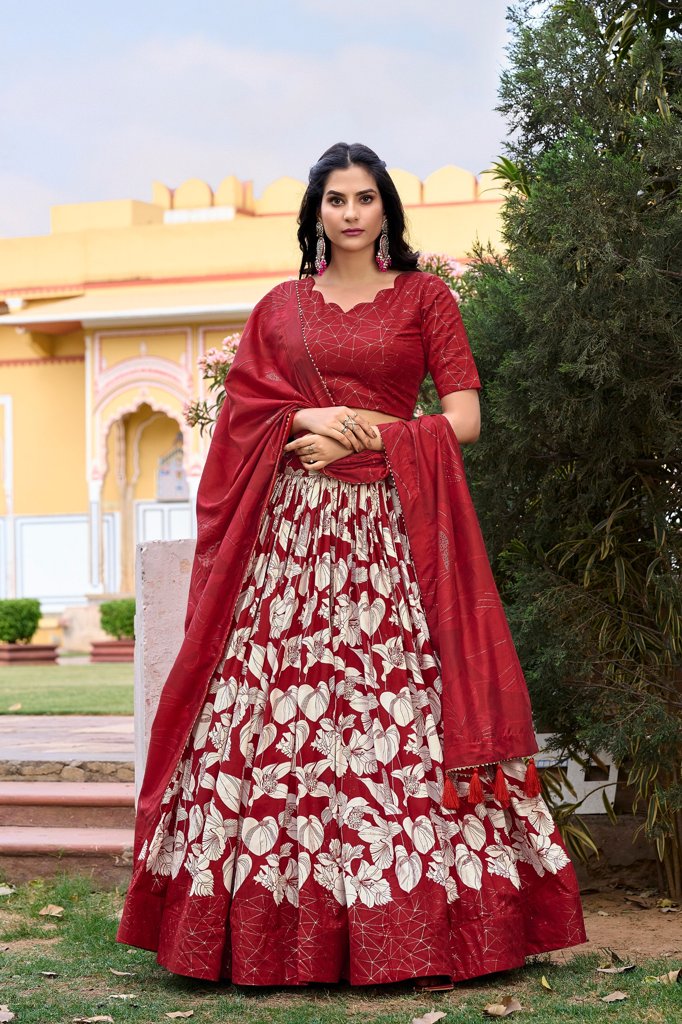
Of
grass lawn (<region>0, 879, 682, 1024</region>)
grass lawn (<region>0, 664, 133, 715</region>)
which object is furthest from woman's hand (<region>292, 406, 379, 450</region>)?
grass lawn (<region>0, 664, 133, 715</region>)

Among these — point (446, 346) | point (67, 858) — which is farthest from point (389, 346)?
point (67, 858)

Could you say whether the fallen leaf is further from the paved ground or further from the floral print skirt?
the paved ground

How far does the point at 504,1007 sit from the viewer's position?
243 centimetres

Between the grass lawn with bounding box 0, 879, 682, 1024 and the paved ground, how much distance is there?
1832 mm

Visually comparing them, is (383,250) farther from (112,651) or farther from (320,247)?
(112,651)

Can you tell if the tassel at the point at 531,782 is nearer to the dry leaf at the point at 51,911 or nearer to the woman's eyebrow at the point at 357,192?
the woman's eyebrow at the point at 357,192

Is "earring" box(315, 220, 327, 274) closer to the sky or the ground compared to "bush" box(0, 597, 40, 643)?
closer to the sky

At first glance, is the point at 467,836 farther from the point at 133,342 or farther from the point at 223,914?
the point at 133,342

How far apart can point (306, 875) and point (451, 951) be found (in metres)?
0.32

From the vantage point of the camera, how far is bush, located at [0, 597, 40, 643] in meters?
16.3

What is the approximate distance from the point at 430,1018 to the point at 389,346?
4.59 ft

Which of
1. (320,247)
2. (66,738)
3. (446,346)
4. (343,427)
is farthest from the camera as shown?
(66,738)

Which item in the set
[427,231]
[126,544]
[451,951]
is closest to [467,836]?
[451,951]

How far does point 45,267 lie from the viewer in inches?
722
